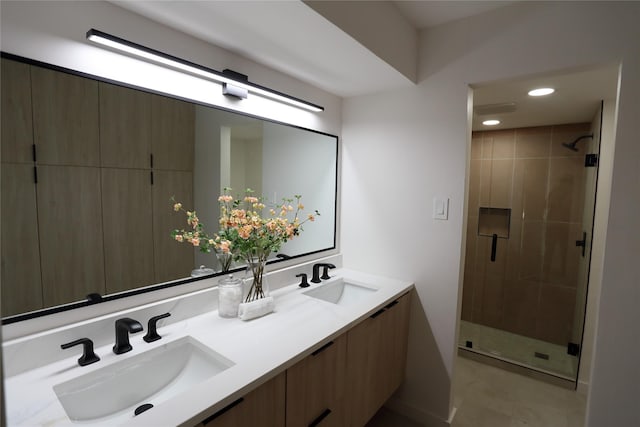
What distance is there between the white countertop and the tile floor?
1.07 meters

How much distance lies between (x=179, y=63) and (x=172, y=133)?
295 mm

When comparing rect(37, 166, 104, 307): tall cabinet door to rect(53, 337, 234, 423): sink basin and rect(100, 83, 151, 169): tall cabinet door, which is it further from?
rect(53, 337, 234, 423): sink basin

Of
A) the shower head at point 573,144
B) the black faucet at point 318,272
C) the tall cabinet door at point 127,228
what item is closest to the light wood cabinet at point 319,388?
the black faucet at point 318,272

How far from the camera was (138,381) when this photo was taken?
115cm

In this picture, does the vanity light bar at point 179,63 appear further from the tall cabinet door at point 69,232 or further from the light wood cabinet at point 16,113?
the tall cabinet door at point 69,232

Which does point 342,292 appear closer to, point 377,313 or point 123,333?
point 377,313

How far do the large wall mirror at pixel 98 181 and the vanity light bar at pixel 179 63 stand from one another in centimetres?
14

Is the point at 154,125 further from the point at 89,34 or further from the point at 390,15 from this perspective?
the point at 390,15

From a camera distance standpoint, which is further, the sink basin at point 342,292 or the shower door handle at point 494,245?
the shower door handle at point 494,245

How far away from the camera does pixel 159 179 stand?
1.42 metres

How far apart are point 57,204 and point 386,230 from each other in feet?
5.78

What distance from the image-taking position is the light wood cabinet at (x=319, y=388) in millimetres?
1224

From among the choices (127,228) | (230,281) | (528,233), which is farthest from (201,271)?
(528,233)

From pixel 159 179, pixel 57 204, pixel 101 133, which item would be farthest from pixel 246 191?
pixel 57 204
